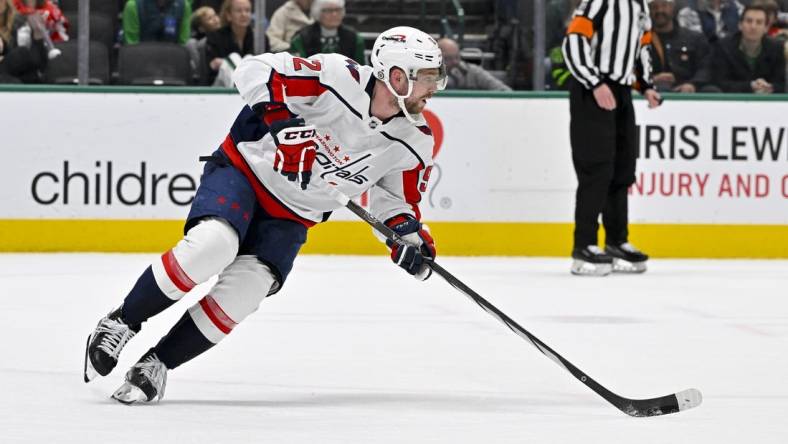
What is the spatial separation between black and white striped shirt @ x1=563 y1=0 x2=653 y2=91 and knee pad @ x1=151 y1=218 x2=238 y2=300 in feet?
12.0

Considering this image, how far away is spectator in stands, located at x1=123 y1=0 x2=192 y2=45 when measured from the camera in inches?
299

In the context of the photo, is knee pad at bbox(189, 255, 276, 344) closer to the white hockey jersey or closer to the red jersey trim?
the white hockey jersey

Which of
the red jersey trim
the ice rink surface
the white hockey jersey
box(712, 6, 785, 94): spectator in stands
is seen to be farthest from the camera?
box(712, 6, 785, 94): spectator in stands

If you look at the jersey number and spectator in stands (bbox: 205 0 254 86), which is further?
spectator in stands (bbox: 205 0 254 86)

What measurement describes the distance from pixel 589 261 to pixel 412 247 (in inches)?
130

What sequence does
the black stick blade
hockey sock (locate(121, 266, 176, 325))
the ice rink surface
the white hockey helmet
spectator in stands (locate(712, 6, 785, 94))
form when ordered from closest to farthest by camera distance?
1. the ice rink surface
2. the black stick blade
3. hockey sock (locate(121, 266, 176, 325))
4. the white hockey helmet
5. spectator in stands (locate(712, 6, 785, 94))

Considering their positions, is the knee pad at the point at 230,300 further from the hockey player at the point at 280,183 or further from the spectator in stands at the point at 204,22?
the spectator in stands at the point at 204,22

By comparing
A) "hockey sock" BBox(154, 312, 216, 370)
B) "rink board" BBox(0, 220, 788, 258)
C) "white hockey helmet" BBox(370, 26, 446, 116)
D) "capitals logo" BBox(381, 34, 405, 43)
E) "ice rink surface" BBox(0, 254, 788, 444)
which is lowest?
"rink board" BBox(0, 220, 788, 258)

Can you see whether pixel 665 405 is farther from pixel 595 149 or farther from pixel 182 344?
pixel 595 149

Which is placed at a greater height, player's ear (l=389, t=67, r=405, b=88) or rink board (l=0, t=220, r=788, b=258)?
player's ear (l=389, t=67, r=405, b=88)

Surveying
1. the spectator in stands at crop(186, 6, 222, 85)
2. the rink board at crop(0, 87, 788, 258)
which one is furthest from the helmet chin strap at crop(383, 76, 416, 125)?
the spectator in stands at crop(186, 6, 222, 85)

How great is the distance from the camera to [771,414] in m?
3.01

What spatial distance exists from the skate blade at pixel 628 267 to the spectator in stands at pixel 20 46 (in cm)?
299

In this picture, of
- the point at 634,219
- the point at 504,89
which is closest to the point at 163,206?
the point at 504,89
